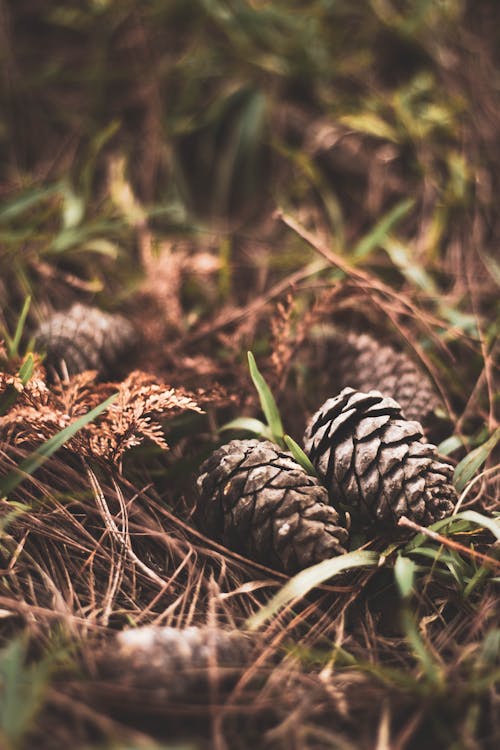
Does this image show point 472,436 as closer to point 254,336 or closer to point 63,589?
point 254,336

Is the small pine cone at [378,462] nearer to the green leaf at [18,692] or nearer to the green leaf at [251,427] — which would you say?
the green leaf at [251,427]

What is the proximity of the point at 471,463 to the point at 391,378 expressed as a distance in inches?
10.0

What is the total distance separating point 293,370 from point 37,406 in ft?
2.02

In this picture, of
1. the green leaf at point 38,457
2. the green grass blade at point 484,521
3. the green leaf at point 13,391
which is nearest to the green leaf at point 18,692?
the green leaf at point 38,457

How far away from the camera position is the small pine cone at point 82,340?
1.39 meters

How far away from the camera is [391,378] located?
1387mm

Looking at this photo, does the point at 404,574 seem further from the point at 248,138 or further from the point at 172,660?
the point at 248,138

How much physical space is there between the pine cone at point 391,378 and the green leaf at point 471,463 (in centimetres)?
13

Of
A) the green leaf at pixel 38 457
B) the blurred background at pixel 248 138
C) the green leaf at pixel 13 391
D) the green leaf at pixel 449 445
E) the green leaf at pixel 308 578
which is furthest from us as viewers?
the blurred background at pixel 248 138

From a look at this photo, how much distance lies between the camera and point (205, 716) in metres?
0.87

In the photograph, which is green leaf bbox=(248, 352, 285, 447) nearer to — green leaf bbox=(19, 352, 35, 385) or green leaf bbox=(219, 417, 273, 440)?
green leaf bbox=(219, 417, 273, 440)

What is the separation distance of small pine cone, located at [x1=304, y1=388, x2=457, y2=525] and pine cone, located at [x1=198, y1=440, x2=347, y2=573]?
0.19 feet

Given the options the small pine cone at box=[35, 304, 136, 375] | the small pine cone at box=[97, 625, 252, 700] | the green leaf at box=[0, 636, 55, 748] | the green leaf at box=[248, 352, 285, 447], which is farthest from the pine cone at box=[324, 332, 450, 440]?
the green leaf at box=[0, 636, 55, 748]

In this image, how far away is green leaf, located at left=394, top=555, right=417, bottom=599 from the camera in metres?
0.99
